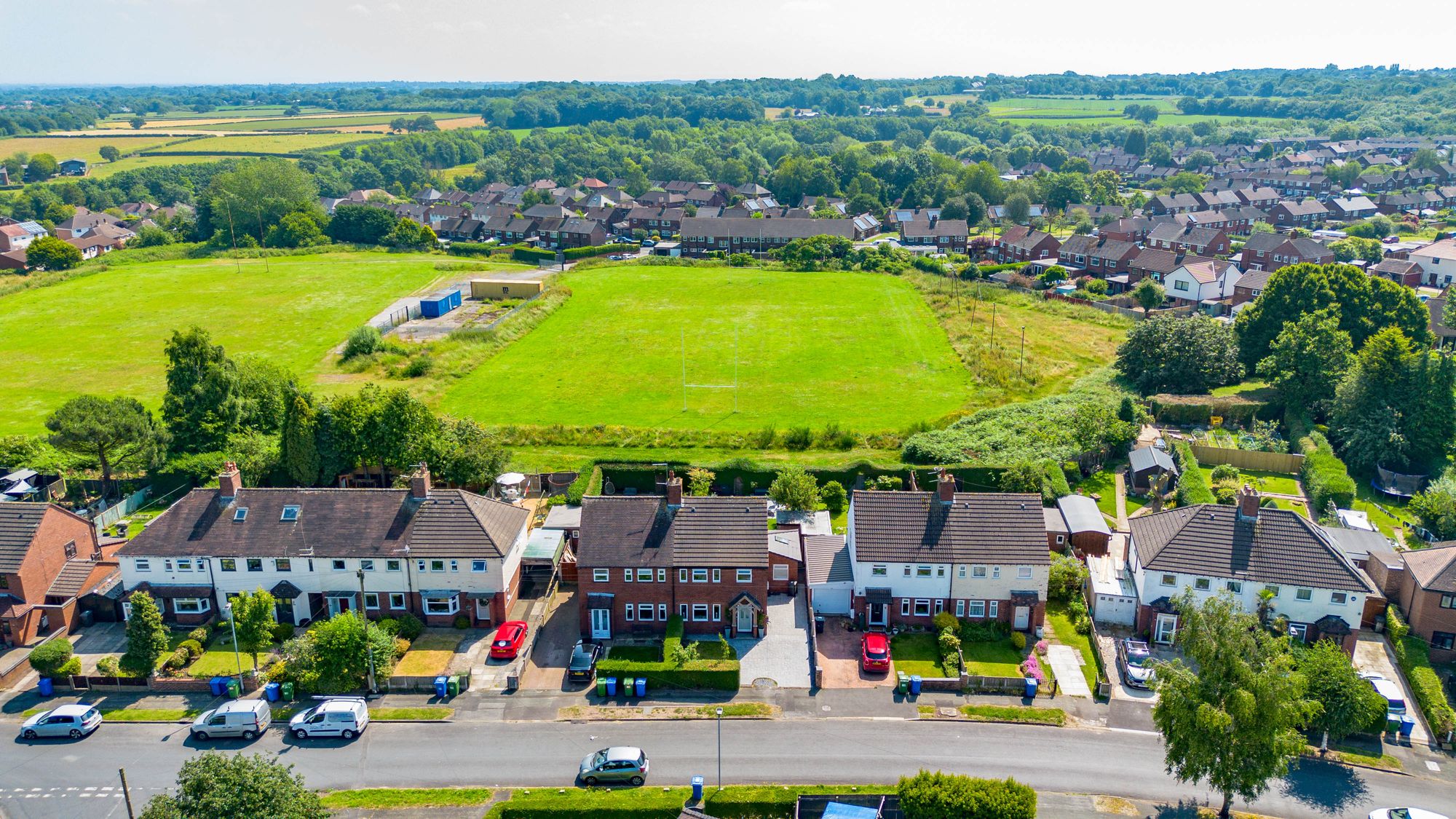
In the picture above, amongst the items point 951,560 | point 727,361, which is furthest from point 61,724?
point 727,361

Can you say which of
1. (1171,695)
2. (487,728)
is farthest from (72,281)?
(1171,695)

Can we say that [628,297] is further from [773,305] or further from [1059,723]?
[1059,723]

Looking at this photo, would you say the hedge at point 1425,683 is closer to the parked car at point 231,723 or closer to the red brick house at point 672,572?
the red brick house at point 672,572

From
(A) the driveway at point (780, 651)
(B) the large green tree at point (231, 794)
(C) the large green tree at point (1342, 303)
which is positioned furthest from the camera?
(C) the large green tree at point (1342, 303)

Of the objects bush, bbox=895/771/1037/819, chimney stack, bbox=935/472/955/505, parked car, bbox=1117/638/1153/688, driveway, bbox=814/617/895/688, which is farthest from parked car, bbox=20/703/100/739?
parked car, bbox=1117/638/1153/688

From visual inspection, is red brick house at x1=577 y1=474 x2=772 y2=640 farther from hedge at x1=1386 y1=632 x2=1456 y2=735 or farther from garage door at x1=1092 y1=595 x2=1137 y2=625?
hedge at x1=1386 y1=632 x2=1456 y2=735

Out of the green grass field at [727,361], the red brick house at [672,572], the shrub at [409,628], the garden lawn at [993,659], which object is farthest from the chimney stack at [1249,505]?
the shrub at [409,628]

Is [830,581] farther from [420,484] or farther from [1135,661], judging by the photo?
[420,484]
